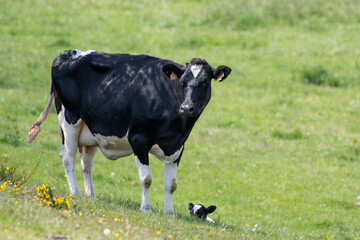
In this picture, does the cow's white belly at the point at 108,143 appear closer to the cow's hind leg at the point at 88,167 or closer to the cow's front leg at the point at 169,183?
the cow's hind leg at the point at 88,167

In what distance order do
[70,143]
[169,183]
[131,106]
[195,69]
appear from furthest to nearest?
1. [70,143]
2. [169,183]
3. [131,106]
4. [195,69]

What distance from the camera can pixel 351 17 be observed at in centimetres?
2811

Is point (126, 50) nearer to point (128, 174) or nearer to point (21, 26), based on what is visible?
point (21, 26)

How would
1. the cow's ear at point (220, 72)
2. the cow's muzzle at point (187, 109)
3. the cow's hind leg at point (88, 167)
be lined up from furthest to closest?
the cow's hind leg at point (88, 167) → the cow's ear at point (220, 72) → the cow's muzzle at point (187, 109)

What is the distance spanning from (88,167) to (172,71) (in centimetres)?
265

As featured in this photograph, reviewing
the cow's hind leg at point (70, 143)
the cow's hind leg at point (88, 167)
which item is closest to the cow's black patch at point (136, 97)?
the cow's hind leg at point (70, 143)

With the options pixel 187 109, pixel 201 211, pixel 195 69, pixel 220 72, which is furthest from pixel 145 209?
pixel 220 72

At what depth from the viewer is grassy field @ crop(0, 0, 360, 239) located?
33.4ft

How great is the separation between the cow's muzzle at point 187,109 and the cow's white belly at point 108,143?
4.63 feet

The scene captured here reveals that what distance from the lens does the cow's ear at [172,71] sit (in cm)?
1044

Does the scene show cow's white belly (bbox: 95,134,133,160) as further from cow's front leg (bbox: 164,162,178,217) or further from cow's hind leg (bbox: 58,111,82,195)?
cow's front leg (bbox: 164,162,178,217)

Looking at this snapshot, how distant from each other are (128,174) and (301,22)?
14.4 metres

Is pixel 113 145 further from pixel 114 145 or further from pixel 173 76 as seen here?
pixel 173 76

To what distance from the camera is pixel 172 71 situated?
Answer: 34.4 feet
